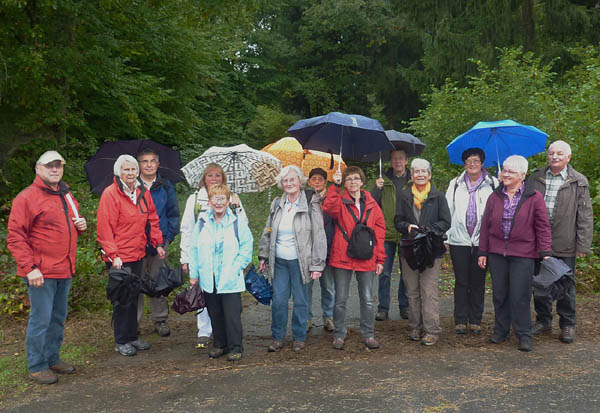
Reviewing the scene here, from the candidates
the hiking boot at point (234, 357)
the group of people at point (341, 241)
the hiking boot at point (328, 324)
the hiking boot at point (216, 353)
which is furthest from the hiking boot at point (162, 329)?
the hiking boot at point (328, 324)

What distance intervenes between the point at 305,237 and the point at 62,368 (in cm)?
264

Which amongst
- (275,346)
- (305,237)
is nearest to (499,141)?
(305,237)

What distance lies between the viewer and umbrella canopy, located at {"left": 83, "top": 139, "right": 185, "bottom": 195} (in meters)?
5.97

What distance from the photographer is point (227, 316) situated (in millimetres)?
5250

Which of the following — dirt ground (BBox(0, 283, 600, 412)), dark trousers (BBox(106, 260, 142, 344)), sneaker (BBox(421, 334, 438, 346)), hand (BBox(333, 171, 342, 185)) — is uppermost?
hand (BBox(333, 171, 342, 185))

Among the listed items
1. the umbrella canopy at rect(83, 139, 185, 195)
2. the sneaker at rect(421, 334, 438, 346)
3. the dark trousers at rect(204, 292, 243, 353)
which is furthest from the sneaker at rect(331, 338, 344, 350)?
the umbrella canopy at rect(83, 139, 185, 195)

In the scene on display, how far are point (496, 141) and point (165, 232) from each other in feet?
13.2

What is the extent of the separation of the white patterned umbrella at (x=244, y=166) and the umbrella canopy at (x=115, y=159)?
0.20 m

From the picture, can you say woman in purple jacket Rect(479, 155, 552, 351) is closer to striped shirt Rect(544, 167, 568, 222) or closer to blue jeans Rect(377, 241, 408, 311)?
striped shirt Rect(544, 167, 568, 222)

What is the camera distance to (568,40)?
62.6ft

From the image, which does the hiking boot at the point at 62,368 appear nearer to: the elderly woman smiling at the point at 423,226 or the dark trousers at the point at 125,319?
the dark trousers at the point at 125,319

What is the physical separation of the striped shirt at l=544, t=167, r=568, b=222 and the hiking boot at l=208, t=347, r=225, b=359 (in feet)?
12.3

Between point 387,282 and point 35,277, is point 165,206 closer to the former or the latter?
point 35,277

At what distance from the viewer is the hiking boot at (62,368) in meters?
4.98
